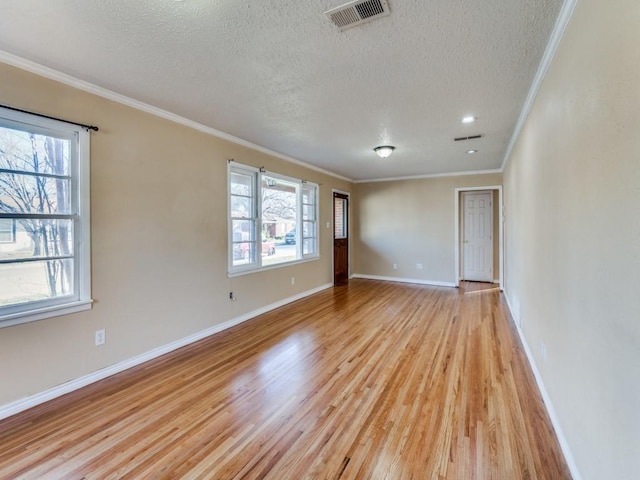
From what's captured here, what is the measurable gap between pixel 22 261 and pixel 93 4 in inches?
71.4

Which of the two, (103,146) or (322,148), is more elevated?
(322,148)

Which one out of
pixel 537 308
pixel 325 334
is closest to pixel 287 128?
pixel 325 334

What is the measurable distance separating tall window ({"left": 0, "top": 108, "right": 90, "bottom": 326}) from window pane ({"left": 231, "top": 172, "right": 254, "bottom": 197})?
1760 mm

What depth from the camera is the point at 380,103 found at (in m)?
2.88

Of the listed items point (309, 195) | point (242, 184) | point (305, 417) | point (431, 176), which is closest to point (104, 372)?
point (305, 417)

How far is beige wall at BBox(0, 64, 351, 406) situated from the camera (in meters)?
2.26

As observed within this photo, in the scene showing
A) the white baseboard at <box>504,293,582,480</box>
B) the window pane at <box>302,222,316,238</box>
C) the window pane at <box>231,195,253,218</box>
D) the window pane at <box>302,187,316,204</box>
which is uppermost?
the window pane at <box>302,187,316,204</box>

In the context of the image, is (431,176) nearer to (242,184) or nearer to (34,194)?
(242,184)

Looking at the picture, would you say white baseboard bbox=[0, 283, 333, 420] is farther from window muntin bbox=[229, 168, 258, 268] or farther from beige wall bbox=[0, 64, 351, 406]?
window muntin bbox=[229, 168, 258, 268]

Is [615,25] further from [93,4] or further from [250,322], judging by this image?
[250,322]

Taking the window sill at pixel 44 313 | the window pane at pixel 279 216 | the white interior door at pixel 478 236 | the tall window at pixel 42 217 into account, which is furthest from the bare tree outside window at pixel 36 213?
the white interior door at pixel 478 236

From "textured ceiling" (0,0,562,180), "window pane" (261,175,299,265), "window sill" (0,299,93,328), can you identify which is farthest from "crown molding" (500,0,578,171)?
"window sill" (0,299,93,328)

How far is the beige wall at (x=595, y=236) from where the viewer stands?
101 cm

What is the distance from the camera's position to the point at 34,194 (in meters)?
2.27
